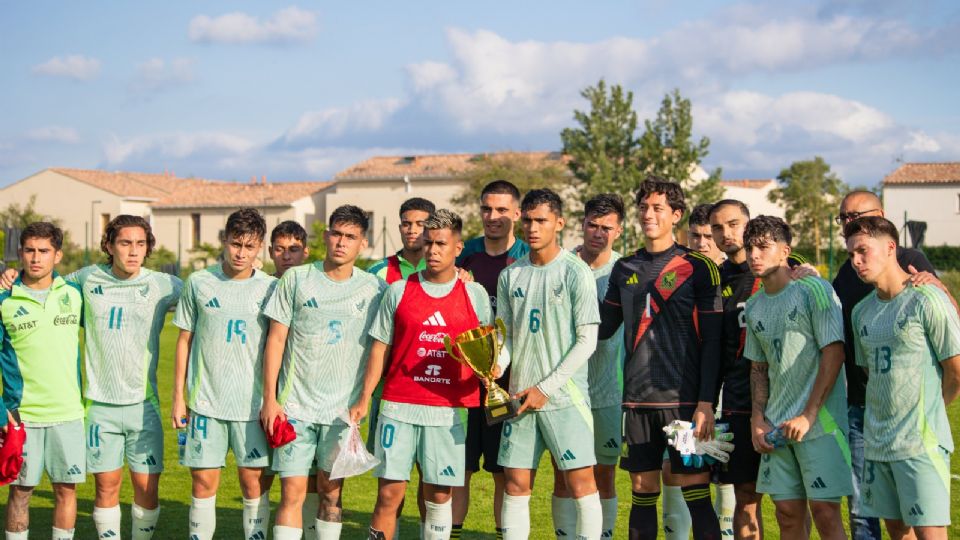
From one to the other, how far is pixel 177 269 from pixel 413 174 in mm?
21456

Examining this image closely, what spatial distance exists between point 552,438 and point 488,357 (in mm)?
580

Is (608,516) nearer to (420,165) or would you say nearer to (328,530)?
(328,530)

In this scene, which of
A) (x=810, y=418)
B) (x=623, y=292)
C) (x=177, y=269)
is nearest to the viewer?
(x=810, y=418)

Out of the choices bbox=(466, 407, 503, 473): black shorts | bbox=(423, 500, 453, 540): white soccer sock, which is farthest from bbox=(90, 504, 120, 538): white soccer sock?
bbox=(466, 407, 503, 473): black shorts

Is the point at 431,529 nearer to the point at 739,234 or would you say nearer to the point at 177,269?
the point at 739,234

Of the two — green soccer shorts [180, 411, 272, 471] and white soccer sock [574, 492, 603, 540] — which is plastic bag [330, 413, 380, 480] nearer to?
green soccer shorts [180, 411, 272, 471]

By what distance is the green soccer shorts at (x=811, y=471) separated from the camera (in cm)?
476

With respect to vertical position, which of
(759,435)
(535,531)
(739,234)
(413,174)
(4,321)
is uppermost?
(413,174)

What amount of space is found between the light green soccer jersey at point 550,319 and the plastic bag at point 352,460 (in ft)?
2.88

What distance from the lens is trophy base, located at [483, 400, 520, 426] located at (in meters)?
5.22

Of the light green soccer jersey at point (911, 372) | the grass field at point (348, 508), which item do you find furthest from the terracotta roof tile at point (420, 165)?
the light green soccer jersey at point (911, 372)

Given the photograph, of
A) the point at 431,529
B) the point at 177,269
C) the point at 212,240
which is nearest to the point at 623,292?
the point at 431,529

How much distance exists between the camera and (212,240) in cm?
4897

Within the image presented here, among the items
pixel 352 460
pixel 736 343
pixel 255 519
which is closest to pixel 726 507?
pixel 736 343
